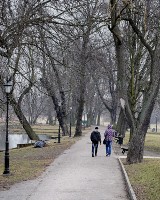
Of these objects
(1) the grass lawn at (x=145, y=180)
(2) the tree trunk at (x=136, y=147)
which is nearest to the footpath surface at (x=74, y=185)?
(1) the grass lawn at (x=145, y=180)

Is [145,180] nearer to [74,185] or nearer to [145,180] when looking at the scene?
[145,180]

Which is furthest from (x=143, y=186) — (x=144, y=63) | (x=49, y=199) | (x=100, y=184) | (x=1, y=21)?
(x=144, y=63)

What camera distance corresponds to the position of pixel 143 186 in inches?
525

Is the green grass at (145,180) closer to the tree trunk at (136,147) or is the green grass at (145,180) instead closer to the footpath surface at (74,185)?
the footpath surface at (74,185)

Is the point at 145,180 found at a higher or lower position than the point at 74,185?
higher

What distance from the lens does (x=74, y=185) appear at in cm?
1420

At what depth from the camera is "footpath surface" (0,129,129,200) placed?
12273mm

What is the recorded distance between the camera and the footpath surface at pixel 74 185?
40.3ft

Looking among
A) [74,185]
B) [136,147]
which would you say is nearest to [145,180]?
[74,185]

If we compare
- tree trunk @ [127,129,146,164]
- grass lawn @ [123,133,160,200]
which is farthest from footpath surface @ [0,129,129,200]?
tree trunk @ [127,129,146,164]

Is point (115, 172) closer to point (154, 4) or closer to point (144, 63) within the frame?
point (154, 4)

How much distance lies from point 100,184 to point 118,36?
26.3ft

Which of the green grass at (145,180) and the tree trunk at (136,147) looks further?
the tree trunk at (136,147)

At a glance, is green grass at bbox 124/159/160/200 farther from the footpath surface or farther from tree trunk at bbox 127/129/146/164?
tree trunk at bbox 127/129/146/164
